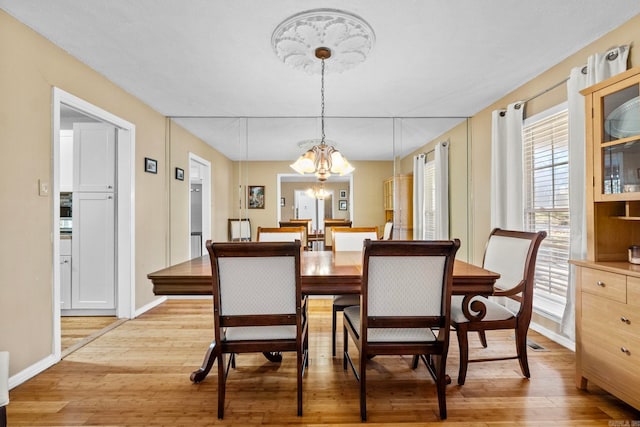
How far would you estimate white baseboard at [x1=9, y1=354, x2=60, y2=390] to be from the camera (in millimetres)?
2096

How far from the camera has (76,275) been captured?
351cm

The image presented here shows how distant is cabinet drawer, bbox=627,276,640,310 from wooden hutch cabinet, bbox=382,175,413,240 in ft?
10.5

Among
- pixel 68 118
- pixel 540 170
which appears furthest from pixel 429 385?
pixel 68 118

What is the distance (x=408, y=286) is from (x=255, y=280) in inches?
31.1

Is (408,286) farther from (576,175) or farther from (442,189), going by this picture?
(442,189)

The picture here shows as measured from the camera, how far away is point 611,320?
1.77 metres

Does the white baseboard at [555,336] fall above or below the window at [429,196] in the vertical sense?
below

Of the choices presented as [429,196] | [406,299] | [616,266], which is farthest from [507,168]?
[406,299]

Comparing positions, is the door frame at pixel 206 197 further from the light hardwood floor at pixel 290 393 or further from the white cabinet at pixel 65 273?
the light hardwood floor at pixel 290 393

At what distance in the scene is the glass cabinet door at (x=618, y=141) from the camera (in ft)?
5.90

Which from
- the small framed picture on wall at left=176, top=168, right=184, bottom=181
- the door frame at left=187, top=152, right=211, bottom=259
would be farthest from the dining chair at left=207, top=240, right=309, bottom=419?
the door frame at left=187, top=152, right=211, bottom=259

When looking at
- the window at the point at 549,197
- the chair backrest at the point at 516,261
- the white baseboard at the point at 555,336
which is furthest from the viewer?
the window at the point at 549,197

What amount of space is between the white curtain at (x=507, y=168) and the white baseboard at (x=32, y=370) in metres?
4.02

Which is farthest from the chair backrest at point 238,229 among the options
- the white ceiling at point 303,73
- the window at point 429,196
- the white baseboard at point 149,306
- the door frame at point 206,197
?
the window at point 429,196
